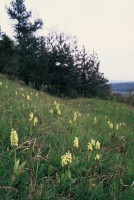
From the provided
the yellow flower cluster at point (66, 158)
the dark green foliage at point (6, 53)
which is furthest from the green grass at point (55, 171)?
the dark green foliage at point (6, 53)

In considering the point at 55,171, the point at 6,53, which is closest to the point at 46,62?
the point at 6,53

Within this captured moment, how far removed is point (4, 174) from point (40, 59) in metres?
39.7

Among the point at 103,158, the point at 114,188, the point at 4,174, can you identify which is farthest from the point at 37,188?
the point at 103,158

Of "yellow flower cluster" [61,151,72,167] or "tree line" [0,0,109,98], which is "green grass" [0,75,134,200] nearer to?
"yellow flower cluster" [61,151,72,167]

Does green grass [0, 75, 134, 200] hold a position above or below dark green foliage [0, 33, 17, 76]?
below

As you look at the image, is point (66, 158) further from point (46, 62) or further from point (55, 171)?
point (46, 62)

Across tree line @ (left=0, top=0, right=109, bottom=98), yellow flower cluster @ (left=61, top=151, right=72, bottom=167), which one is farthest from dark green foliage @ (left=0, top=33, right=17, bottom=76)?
yellow flower cluster @ (left=61, top=151, right=72, bottom=167)

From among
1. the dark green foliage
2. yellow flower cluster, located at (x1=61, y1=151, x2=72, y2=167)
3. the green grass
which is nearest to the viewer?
the green grass

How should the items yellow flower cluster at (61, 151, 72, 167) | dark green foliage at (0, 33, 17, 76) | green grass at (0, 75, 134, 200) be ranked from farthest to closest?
1. dark green foliage at (0, 33, 17, 76)
2. yellow flower cluster at (61, 151, 72, 167)
3. green grass at (0, 75, 134, 200)

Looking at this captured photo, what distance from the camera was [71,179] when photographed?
319 cm

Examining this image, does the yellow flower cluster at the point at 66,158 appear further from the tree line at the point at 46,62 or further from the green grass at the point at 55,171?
the tree line at the point at 46,62

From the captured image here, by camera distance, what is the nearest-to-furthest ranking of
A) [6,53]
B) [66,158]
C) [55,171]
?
[66,158]
[55,171]
[6,53]

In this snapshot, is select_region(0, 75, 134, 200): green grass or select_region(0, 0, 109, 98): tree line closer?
select_region(0, 75, 134, 200): green grass

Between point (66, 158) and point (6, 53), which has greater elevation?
point (6, 53)
